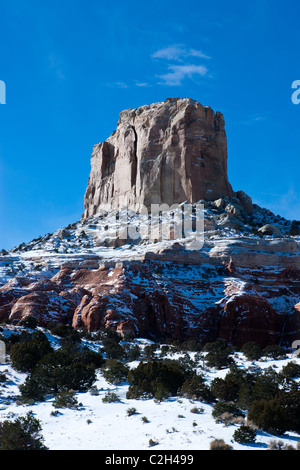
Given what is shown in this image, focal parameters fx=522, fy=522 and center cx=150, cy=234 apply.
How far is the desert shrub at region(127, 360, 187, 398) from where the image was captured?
33250 millimetres

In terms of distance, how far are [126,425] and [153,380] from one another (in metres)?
8.17

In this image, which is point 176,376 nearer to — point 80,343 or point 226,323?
point 80,343

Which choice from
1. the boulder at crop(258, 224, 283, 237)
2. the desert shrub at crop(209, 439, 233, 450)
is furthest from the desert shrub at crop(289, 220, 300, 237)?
the desert shrub at crop(209, 439, 233, 450)

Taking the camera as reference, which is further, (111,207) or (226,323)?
(111,207)

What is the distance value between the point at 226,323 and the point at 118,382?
32.5 meters

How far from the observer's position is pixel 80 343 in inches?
2044

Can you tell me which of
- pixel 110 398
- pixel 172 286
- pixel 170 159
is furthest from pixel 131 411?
pixel 170 159

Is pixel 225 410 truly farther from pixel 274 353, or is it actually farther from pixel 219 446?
pixel 274 353

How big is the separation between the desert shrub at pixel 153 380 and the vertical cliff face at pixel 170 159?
68.0 m

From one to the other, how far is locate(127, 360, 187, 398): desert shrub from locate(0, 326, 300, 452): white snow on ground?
947 mm

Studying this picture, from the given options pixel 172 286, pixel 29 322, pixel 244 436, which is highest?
pixel 172 286

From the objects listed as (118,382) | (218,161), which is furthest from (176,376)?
(218,161)

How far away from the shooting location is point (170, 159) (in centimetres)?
10625

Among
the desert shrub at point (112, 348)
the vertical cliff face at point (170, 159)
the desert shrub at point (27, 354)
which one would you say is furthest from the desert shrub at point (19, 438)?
the vertical cliff face at point (170, 159)
